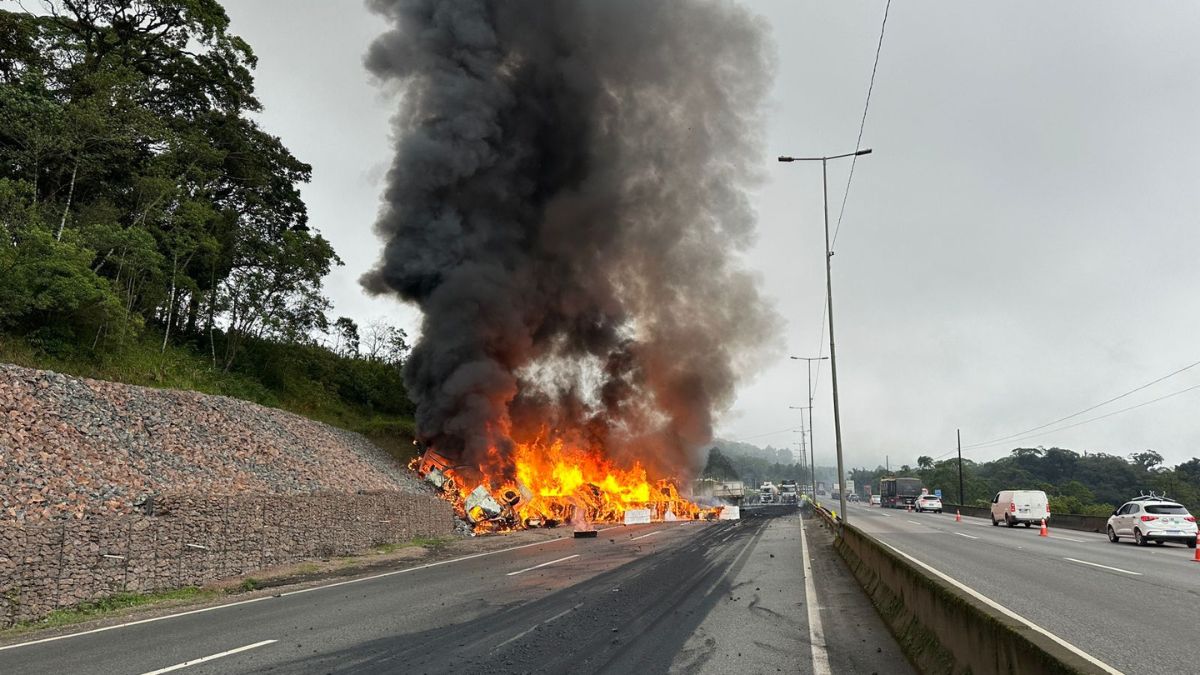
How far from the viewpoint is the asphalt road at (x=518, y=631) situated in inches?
264

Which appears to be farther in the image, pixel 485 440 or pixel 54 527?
pixel 485 440

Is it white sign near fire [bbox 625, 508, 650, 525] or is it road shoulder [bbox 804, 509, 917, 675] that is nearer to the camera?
road shoulder [bbox 804, 509, 917, 675]

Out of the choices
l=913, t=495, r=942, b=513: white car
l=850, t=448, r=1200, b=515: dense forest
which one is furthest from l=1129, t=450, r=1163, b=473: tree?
l=913, t=495, r=942, b=513: white car

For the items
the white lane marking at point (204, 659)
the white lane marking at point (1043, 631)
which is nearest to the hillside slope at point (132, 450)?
the white lane marking at point (204, 659)

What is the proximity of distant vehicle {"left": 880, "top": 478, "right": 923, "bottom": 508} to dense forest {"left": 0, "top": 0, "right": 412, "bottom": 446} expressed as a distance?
50.7 metres

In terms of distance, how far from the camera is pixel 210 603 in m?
11.5

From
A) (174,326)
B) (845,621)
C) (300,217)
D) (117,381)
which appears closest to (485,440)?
(117,381)

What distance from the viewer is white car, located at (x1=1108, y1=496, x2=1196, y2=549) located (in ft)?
62.8

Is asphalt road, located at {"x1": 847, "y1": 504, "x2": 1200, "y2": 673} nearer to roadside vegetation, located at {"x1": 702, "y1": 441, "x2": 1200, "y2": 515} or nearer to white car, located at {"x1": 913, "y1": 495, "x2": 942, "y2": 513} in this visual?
white car, located at {"x1": 913, "y1": 495, "x2": 942, "y2": 513}

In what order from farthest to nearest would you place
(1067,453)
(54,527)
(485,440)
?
(1067,453), (485,440), (54,527)

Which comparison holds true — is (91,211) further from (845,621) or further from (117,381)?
(845,621)

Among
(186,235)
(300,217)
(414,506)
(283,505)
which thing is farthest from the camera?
(300,217)

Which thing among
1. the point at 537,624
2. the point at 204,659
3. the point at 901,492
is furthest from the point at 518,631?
the point at 901,492

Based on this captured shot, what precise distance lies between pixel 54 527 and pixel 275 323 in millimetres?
23895
